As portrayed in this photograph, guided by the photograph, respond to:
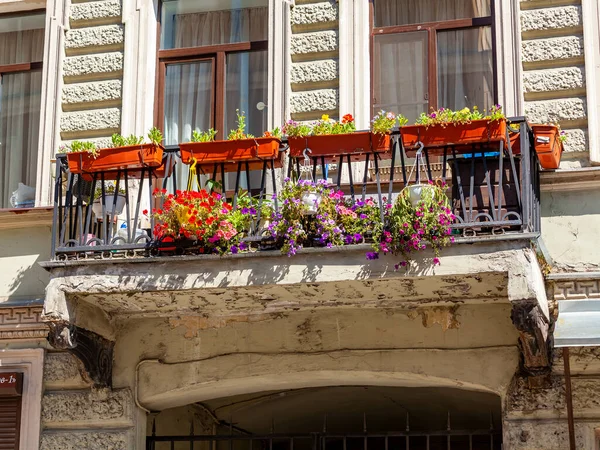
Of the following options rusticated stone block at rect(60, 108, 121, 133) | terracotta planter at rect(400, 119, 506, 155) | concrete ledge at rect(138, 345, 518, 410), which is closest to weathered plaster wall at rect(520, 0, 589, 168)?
terracotta planter at rect(400, 119, 506, 155)

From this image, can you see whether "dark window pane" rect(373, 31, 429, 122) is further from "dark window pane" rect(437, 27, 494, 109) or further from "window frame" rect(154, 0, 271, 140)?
"window frame" rect(154, 0, 271, 140)

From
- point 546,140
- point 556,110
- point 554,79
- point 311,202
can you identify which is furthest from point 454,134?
point 554,79

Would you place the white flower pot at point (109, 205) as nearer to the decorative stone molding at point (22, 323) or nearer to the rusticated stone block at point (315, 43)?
the decorative stone molding at point (22, 323)

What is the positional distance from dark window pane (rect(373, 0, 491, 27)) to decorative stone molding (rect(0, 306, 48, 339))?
3.72m

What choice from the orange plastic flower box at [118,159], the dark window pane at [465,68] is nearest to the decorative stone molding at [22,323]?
the orange plastic flower box at [118,159]

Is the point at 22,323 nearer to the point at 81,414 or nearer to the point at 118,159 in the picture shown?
the point at 81,414

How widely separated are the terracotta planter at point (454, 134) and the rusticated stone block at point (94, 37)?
325 centimetres

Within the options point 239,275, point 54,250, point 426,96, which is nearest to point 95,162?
point 54,250

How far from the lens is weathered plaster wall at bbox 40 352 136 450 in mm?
8922

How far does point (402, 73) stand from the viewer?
9.52 m

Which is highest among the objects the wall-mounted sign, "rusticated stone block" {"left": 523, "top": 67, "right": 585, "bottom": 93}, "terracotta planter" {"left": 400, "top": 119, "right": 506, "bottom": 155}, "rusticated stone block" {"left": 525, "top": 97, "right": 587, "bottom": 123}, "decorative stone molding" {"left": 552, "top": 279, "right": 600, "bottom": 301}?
"rusticated stone block" {"left": 523, "top": 67, "right": 585, "bottom": 93}

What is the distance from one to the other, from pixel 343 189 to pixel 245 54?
72.1 inches

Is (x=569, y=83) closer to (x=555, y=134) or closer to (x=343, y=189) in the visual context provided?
(x=555, y=134)

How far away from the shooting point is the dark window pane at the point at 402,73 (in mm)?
9422
